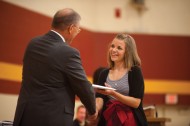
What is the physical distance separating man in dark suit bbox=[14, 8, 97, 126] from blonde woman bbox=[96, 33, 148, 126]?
0.37 metres

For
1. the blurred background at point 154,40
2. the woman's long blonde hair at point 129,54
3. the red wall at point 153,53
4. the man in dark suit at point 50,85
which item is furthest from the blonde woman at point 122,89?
the blurred background at point 154,40

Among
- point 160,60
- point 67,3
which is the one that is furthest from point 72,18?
point 160,60

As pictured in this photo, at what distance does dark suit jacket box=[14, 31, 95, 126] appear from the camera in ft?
8.02

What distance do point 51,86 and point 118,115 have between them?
71 cm

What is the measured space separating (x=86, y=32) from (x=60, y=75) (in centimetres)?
469

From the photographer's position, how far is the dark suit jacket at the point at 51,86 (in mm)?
2443

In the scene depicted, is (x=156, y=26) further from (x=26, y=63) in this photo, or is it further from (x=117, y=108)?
(x=26, y=63)

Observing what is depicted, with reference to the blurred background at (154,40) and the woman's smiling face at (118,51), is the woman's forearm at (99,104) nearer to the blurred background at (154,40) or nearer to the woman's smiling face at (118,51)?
the woman's smiling face at (118,51)

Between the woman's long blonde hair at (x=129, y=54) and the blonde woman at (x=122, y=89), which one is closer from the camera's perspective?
the blonde woman at (x=122, y=89)

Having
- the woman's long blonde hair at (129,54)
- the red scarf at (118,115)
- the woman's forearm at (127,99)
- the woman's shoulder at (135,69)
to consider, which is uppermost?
the woman's long blonde hair at (129,54)

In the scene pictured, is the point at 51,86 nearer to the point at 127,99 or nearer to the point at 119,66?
the point at 127,99

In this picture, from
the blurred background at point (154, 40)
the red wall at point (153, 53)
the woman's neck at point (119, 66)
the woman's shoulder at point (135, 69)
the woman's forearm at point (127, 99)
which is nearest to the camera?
the woman's forearm at point (127, 99)

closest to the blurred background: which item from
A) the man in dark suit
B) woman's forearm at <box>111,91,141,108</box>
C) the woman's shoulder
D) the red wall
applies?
the red wall

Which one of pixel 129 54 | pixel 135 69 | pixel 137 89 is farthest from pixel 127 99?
pixel 129 54
